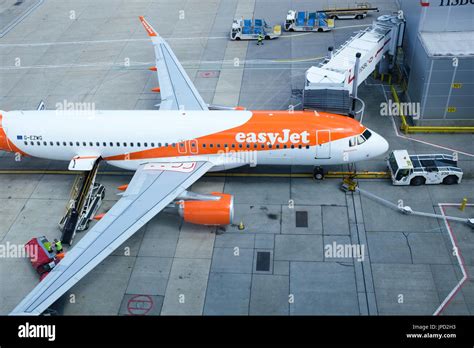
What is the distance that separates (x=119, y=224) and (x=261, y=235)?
8802 mm

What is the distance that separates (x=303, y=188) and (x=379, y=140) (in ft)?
20.0

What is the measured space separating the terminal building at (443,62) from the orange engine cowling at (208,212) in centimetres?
1863

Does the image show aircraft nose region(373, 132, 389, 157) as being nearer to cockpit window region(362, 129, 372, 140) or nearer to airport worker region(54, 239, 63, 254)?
cockpit window region(362, 129, 372, 140)

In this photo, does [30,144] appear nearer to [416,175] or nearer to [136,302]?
[136,302]

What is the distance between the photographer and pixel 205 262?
29.4 meters

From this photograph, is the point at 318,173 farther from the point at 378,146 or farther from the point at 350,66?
the point at 350,66

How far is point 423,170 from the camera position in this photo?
1316 inches

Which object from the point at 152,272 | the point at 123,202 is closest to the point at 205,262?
the point at 152,272

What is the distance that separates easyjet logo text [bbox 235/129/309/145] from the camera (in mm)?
32031

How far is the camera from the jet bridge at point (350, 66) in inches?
1412

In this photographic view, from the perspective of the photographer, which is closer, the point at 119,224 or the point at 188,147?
the point at 119,224

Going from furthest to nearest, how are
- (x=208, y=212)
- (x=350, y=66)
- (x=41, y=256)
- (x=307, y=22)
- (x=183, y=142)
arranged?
1. (x=307, y=22)
2. (x=350, y=66)
3. (x=183, y=142)
4. (x=208, y=212)
5. (x=41, y=256)

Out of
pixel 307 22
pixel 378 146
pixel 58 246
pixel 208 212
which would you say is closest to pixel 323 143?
pixel 378 146

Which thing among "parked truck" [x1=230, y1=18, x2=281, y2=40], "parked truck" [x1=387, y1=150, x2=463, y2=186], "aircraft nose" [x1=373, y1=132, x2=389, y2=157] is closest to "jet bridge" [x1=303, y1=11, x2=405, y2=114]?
"aircraft nose" [x1=373, y1=132, x2=389, y2=157]
